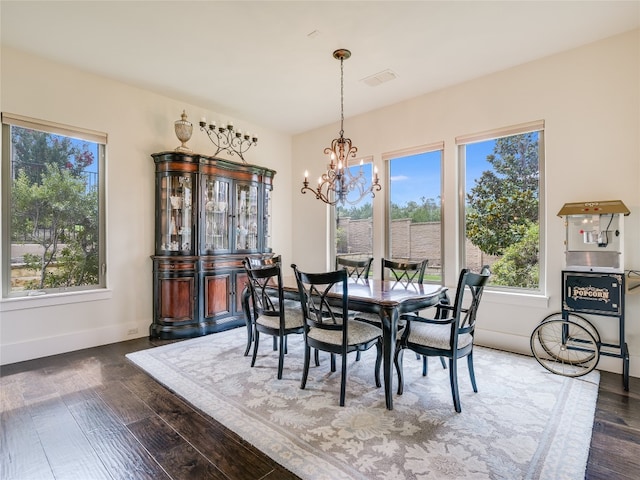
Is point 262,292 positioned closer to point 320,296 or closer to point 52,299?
point 320,296

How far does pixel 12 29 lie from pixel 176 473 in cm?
380

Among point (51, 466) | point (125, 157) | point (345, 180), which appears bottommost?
point (51, 466)

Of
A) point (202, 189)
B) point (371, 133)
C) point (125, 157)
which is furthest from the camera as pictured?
point (371, 133)

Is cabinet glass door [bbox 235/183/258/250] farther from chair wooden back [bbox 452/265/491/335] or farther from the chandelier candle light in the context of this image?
chair wooden back [bbox 452/265/491/335]

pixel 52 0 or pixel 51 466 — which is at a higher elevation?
pixel 52 0

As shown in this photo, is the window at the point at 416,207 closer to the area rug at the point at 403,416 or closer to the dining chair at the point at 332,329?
the area rug at the point at 403,416

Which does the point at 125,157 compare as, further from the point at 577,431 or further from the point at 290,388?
the point at 577,431

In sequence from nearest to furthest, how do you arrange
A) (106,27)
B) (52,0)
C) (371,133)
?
(52,0)
(106,27)
(371,133)

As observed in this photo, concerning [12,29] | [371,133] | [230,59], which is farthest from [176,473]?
[371,133]

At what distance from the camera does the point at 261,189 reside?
4898 millimetres

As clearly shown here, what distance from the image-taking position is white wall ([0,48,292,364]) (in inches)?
127

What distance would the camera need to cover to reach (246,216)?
480 centimetres

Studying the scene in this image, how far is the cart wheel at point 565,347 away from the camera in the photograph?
289 centimetres

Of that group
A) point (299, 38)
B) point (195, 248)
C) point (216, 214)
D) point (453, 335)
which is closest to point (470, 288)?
point (453, 335)
